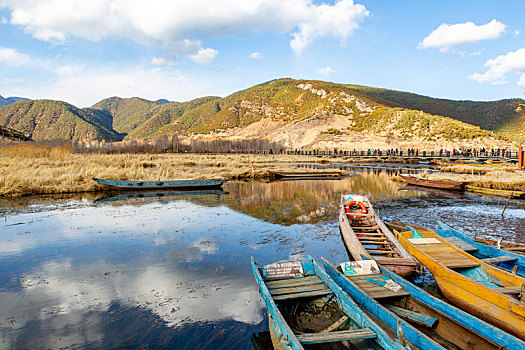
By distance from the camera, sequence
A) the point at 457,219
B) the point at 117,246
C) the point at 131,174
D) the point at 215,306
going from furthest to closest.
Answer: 1. the point at 131,174
2. the point at 457,219
3. the point at 117,246
4. the point at 215,306

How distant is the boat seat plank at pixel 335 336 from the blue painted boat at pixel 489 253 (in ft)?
14.2

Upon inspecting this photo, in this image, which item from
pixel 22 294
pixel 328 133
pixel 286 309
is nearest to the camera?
pixel 286 309

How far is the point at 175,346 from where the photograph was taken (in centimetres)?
551

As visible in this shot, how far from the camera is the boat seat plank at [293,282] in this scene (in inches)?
251

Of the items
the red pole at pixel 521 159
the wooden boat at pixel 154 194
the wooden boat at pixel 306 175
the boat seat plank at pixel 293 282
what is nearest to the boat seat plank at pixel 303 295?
the boat seat plank at pixel 293 282

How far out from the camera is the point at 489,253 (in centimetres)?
862

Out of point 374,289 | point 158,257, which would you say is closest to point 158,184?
point 158,257

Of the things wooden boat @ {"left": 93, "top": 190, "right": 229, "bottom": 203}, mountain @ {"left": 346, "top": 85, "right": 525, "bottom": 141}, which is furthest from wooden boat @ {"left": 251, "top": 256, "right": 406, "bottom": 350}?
mountain @ {"left": 346, "top": 85, "right": 525, "bottom": 141}

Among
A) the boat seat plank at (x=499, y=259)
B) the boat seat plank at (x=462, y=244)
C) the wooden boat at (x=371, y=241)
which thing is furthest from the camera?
the boat seat plank at (x=462, y=244)

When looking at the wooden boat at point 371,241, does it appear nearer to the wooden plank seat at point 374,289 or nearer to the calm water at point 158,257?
the calm water at point 158,257

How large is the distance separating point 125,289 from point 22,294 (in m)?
2.47

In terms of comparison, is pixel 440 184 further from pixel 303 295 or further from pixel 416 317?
pixel 303 295

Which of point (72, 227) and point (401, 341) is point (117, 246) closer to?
point (72, 227)

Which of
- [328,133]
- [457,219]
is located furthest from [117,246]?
[328,133]
